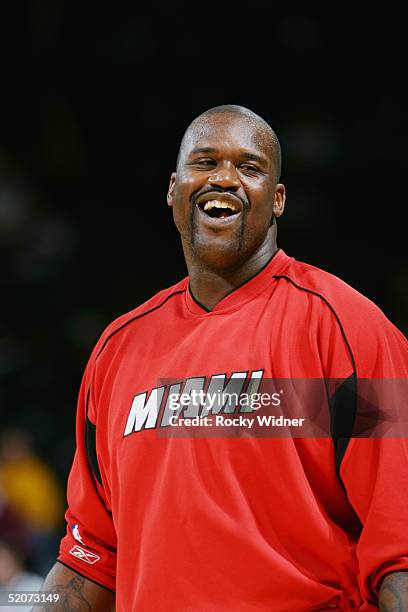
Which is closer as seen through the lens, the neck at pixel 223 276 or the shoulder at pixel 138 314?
the neck at pixel 223 276

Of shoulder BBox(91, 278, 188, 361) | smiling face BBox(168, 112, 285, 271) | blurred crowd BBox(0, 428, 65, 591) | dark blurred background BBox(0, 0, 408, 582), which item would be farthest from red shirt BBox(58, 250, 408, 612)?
dark blurred background BBox(0, 0, 408, 582)

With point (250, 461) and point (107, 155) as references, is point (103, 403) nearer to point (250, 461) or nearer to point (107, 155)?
point (250, 461)

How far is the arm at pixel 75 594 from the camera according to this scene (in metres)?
2.31

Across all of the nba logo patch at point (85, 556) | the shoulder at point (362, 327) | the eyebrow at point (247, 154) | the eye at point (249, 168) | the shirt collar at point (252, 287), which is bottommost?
the nba logo patch at point (85, 556)

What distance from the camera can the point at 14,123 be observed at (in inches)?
268

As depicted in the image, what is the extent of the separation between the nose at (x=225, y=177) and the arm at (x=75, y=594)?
1011mm

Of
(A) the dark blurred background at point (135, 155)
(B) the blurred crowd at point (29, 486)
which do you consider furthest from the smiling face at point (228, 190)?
(A) the dark blurred background at point (135, 155)

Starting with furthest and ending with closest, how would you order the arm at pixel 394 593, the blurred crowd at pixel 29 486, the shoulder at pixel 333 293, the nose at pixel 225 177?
1. the blurred crowd at pixel 29 486
2. the nose at pixel 225 177
3. the shoulder at pixel 333 293
4. the arm at pixel 394 593

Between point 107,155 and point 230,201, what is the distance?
4.80 metres

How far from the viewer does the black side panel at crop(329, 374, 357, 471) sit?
1.93 metres

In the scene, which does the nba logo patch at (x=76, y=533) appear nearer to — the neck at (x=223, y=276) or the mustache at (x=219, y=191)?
the neck at (x=223, y=276)

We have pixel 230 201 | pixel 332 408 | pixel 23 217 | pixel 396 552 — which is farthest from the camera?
pixel 23 217

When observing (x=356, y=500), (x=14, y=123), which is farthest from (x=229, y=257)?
(x=14, y=123)

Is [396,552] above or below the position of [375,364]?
below
